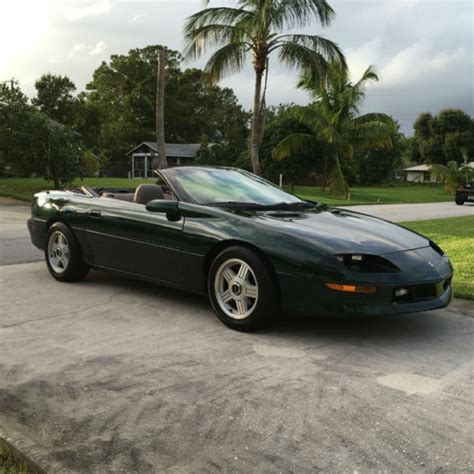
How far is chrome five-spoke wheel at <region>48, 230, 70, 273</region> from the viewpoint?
595 cm

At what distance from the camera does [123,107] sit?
70.5 metres

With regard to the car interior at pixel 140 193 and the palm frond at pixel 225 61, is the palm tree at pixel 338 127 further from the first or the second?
the car interior at pixel 140 193

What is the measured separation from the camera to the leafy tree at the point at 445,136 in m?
68.8

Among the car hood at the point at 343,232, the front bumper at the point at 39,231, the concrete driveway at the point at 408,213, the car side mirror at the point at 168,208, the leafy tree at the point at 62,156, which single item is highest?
the leafy tree at the point at 62,156

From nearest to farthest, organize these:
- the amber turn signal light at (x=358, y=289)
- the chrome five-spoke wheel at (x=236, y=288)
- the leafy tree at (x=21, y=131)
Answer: the amber turn signal light at (x=358, y=289)
the chrome five-spoke wheel at (x=236, y=288)
the leafy tree at (x=21, y=131)

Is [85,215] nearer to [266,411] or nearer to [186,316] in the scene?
[186,316]

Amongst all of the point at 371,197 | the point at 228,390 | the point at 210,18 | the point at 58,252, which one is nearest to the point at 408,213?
the point at 210,18

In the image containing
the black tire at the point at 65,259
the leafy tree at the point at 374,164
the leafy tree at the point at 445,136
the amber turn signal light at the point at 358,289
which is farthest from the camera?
the leafy tree at the point at 445,136

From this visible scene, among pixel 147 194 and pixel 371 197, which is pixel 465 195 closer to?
pixel 371 197

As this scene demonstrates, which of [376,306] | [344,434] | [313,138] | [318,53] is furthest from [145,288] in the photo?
[313,138]

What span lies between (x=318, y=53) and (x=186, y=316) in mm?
16945

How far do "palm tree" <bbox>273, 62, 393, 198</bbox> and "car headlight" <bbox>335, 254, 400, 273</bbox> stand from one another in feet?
91.3

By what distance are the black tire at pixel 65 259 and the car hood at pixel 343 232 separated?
2.16 m

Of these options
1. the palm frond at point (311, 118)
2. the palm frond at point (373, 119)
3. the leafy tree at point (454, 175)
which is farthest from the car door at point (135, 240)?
the leafy tree at point (454, 175)
